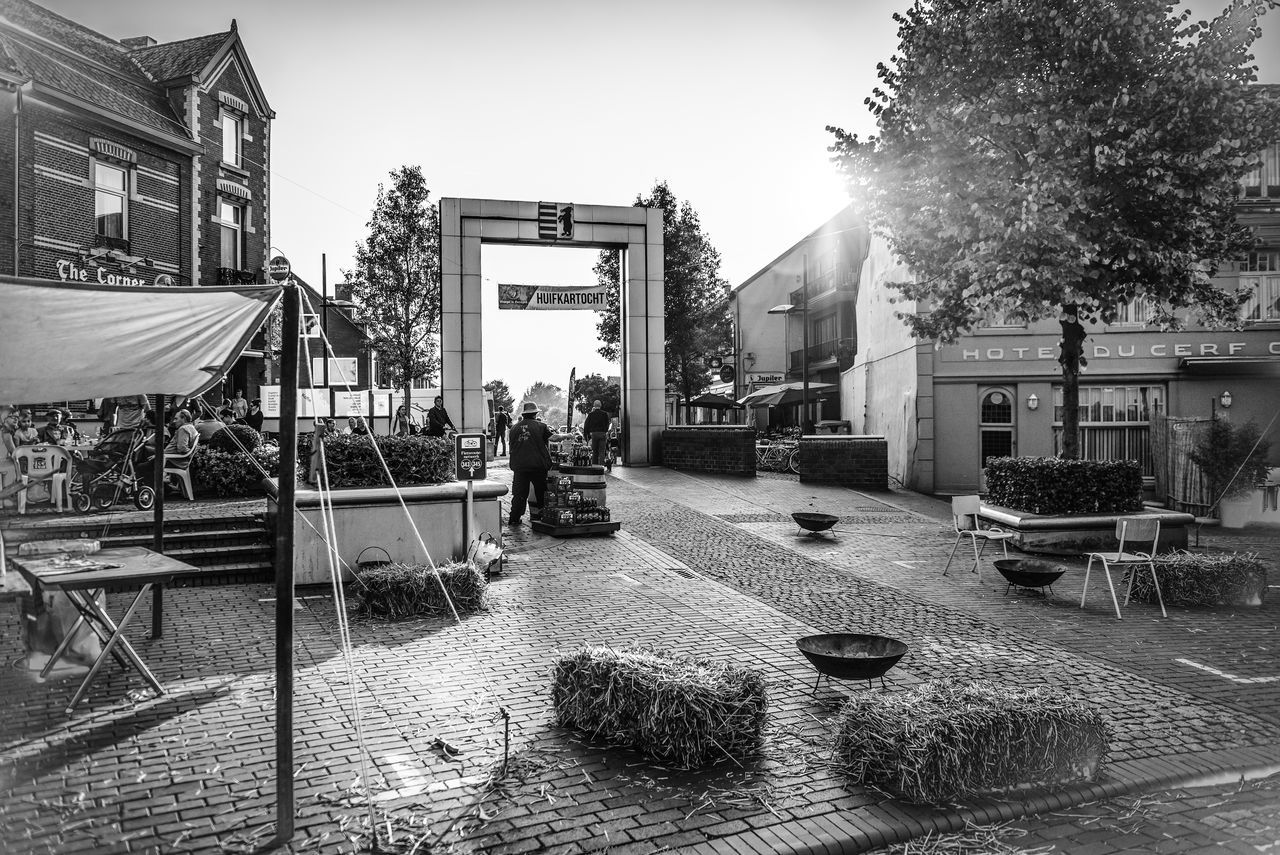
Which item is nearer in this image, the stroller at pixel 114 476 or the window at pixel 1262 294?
the stroller at pixel 114 476

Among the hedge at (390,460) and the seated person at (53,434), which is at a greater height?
the seated person at (53,434)

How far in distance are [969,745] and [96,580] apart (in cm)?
530

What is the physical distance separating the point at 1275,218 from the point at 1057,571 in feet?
58.2

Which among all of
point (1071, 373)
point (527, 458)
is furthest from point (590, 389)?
point (1071, 373)

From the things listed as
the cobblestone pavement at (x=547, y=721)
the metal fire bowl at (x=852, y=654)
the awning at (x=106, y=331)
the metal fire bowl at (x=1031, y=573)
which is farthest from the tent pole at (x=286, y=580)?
the metal fire bowl at (x=1031, y=573)

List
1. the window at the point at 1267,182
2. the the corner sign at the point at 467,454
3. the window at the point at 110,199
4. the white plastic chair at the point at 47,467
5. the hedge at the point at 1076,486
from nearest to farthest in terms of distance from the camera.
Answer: the the corner sign at the point at 467,454 → the hedge at the point at 1076,486 → the white plastic chair at the point at 47,467 → the window at the point at 1267,182 → the window at the point at 110,199

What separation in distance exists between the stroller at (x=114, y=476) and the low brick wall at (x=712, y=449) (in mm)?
12494

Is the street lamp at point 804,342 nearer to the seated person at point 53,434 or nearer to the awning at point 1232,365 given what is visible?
the awning at point 1232,365

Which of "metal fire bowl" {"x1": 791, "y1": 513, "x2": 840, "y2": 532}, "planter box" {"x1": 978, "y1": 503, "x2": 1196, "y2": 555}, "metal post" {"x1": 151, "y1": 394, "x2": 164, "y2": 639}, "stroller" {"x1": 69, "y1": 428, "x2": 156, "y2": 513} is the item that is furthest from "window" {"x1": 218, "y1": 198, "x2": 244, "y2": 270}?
"planter box" {"x1": 978, "y1": 503, "x2": 1196, "y2": 555}

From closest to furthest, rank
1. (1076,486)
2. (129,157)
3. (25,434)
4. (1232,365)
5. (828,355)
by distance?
(1076,486), (25,434), (1232,365), (129,157), (828,355)

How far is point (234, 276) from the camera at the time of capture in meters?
28.8

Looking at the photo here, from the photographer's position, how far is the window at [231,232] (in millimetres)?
29320

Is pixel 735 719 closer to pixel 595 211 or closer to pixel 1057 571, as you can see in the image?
pixel 1057 571

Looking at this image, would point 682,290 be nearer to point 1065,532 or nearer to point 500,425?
point 500,425
